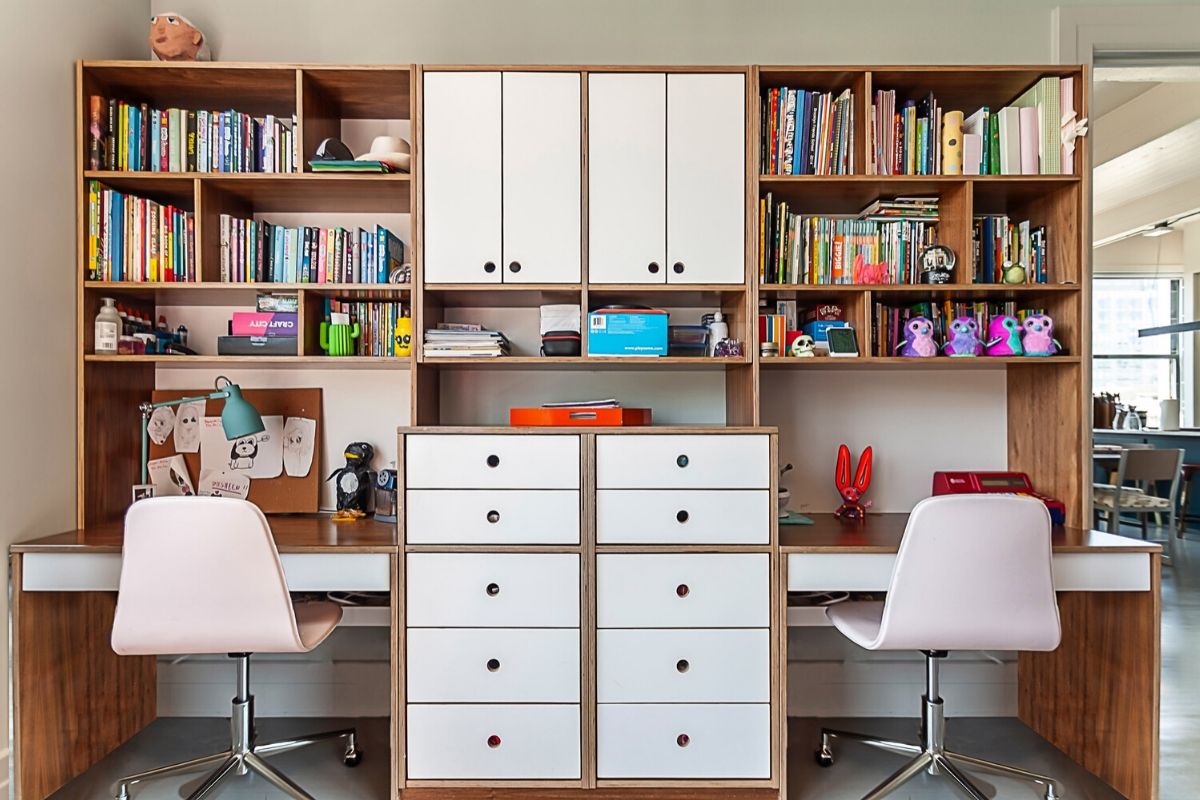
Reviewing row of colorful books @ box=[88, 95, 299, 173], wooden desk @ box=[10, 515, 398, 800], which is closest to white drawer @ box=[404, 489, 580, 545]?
wooden desk @ box=[10, 515, 398, 800]

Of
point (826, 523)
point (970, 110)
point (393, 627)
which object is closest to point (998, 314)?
point (970, 110)

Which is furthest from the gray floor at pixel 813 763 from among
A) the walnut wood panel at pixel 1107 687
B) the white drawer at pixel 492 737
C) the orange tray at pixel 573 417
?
the orange tray at pixel 573 417

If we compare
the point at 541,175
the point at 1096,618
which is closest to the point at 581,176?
the point at 541,175

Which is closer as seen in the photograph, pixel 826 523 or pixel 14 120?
pixel 14 120

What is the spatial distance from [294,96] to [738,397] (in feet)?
5.75

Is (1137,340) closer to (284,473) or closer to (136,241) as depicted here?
(284,473)

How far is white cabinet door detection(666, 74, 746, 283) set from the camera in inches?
81.9

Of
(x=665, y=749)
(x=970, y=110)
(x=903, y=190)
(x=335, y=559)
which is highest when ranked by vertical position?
(x=970, y=110)

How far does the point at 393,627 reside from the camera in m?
1.92

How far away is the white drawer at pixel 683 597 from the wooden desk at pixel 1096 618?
0.09 metres

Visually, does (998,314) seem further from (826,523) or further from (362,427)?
(362,427)

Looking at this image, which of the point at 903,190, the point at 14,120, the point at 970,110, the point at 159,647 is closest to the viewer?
the point at 159,647

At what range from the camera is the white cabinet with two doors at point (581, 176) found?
207cm

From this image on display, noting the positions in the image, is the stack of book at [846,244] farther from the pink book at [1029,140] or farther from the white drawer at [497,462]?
the white drawer at [497,462]
